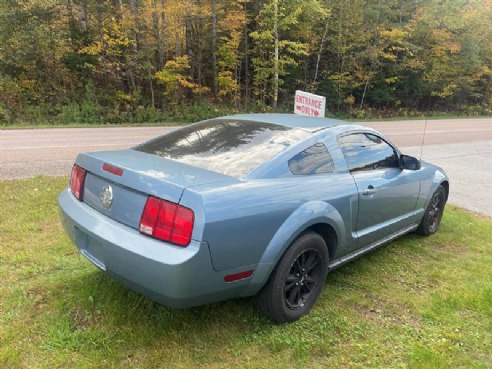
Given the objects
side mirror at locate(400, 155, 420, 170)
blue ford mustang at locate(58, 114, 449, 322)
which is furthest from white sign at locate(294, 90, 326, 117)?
blue ford mustang at locate(58, 114, 449, 322)

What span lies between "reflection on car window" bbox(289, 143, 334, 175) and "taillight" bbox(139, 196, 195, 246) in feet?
3.38

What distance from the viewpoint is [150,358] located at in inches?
105

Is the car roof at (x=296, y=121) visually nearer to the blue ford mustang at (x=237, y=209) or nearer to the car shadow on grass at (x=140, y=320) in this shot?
the blue ford mustang at (x=237, y=209)

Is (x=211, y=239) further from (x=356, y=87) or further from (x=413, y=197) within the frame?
(x=356, y=87)

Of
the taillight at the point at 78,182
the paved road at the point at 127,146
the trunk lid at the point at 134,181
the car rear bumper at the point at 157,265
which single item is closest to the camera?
the car rear bumper at the point at 157,265

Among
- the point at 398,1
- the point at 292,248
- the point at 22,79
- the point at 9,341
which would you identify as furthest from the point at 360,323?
the point at 398,1

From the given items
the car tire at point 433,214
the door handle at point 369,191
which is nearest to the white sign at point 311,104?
the car tire at point 433,214

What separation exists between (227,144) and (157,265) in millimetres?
1270

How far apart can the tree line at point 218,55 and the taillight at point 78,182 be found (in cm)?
1722

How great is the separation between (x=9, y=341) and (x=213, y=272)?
1.47m

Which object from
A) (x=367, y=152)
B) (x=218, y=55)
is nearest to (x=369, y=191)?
(x=367, y=152)

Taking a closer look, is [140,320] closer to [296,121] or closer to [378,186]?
[296,121]

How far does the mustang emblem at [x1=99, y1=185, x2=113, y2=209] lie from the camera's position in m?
2.86

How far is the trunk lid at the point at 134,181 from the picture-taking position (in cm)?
264
